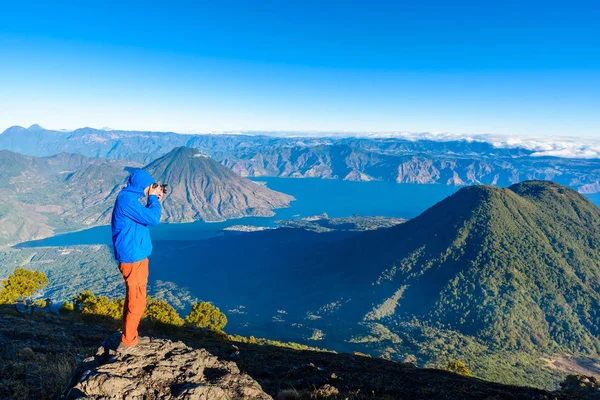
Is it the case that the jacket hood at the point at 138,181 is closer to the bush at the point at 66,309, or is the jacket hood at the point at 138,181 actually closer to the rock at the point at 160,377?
the rock at the point at 160,377

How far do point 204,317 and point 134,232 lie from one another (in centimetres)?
4824

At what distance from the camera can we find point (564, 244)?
177250mm

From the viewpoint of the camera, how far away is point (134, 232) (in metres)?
7.81

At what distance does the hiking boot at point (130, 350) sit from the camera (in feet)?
27.2

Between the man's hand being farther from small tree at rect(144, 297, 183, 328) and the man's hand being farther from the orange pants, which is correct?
small tree at rect(144, 297, 183, 328)

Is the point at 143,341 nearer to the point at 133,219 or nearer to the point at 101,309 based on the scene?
the point at 133,219

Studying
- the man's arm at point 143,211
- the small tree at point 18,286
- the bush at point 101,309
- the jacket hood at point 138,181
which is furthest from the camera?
the small tree at point 18,286

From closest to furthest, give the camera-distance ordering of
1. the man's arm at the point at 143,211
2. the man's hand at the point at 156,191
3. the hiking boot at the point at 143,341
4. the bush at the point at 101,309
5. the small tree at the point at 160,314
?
the man's arm at the point at 143,211
the man's hand at the point at 156,191
the hiking boot at the point at 143,341
the bush at the point at 101,309
the small tree at the point at 160,314

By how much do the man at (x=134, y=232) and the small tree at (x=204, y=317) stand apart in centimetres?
4605

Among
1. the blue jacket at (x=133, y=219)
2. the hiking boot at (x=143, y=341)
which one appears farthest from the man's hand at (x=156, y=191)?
the hiking boot at (x=143, y=341)

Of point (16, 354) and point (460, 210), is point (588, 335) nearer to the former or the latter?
point (460, 210)

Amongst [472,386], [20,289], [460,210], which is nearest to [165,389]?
[472,386]

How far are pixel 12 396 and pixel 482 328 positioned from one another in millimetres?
161616

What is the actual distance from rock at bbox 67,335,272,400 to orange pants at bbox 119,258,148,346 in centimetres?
73
